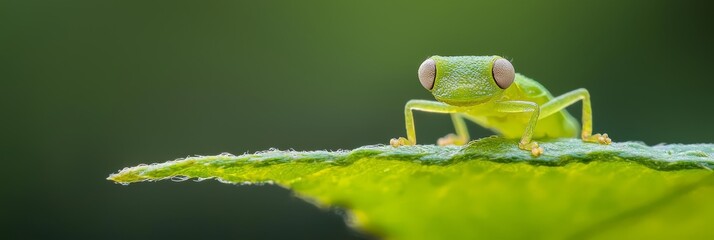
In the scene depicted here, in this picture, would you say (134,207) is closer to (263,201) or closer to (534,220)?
(263,201)

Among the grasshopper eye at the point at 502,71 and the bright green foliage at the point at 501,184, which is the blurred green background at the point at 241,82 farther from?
the bright green foliage at the point at 501,184

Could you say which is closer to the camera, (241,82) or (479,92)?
A: (479,92)

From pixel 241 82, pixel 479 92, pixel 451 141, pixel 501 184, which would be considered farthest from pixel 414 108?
pixel 241 82

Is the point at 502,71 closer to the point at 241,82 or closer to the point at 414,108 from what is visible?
the point at 414,108

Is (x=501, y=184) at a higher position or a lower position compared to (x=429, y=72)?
lower

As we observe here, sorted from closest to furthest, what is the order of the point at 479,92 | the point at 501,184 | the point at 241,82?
the point at 501,184
the point at 479,92
the point at 241,82

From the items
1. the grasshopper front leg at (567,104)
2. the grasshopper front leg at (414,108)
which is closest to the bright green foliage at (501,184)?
the grasshopper front leg at (414,108)
